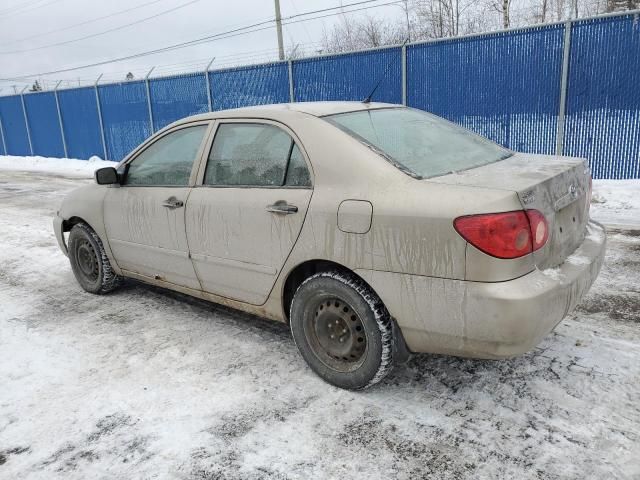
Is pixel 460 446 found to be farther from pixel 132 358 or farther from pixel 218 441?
pixel 132 358

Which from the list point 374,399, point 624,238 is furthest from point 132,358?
point 624,238

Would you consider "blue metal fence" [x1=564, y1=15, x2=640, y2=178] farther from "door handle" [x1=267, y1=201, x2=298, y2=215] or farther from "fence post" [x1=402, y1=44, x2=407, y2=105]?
"door handle" [x1=267, y1=201, x2=298, y2=215]

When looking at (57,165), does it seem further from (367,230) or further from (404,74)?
(367,230)

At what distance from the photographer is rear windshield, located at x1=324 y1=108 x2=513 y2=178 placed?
298 centimetres

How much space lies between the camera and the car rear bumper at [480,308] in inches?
95.7

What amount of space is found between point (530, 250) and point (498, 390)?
3.01 feet

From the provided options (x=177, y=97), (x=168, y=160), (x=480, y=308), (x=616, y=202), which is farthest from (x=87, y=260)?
(x=177, y=97)

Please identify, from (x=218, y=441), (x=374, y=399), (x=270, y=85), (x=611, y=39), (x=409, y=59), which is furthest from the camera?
(x=270, y=85)

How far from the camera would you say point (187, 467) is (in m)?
2.48

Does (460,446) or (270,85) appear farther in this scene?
(270,85)

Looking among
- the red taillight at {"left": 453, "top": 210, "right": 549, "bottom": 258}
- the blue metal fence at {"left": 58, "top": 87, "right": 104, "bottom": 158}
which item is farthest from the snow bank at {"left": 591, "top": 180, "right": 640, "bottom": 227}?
the blue metal fence at {"left": 58, "top": 87, "right": 104, "bottom": 158}

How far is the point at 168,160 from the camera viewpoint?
13.3ft

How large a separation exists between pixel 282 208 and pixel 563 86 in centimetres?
770

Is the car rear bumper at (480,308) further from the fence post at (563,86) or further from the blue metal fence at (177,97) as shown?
the blue metal fence at (177,97)
